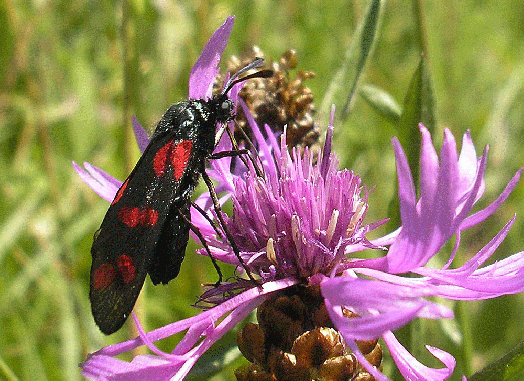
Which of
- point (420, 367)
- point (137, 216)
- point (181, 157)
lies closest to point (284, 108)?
point (181, 157)

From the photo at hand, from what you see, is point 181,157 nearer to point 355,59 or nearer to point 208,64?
point 208,64

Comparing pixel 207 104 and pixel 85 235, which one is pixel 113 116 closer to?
pixel 85 235

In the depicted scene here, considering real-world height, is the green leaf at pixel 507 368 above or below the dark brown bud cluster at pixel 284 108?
below

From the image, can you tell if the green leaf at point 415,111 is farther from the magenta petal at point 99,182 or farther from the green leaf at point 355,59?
the magenta petal at point 99,182

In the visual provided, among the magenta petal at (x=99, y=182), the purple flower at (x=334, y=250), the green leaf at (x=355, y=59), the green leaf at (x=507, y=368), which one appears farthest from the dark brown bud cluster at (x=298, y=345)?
the green leaf at (x=355, y=59)

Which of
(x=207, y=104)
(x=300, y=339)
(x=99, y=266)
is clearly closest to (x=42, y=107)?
(x=207, y=104)

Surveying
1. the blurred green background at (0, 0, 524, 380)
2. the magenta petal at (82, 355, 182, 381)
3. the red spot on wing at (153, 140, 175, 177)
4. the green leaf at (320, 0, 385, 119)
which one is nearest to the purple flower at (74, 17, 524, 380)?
the magenta petal at (82, 355, 182, 381)

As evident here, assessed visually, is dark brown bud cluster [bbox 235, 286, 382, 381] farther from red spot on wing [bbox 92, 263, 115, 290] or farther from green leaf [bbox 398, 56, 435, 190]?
green leaf [bbox 398, 56, 435, 190]

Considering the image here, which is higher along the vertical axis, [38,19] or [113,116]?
[38,19]
